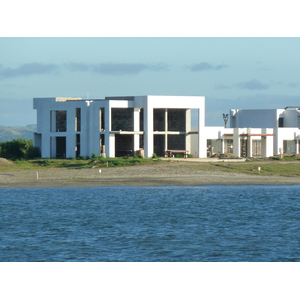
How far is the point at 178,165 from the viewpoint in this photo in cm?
6688

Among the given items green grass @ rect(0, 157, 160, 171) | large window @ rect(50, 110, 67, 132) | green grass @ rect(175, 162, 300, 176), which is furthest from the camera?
large window @ rect(50, 110, 67, 132)

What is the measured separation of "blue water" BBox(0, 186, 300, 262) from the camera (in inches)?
1124

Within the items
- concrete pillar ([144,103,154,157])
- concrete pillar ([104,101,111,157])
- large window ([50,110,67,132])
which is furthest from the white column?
Result: concrete pillar ([144,103,154,157])

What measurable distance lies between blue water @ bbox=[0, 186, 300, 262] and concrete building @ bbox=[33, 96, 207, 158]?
727 inches

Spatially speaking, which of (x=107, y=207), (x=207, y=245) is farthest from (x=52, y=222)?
(x=207, y=245)

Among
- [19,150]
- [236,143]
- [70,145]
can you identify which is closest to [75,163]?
[70,145]

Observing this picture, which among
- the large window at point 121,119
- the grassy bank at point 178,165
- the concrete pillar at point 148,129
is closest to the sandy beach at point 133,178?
the grassy bank at point 178,165

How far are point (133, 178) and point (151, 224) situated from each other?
2325 cm

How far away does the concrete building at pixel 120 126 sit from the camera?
7538cm

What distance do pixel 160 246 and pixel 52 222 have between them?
33.2 feet

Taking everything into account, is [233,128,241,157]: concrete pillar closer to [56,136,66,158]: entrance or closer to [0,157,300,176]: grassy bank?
[0,157,300,176]: grassy bank

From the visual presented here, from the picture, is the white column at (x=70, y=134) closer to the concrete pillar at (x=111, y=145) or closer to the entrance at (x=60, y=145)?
the entrance at (x=60, y=145)

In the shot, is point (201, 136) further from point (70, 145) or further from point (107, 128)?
point (70, 145)

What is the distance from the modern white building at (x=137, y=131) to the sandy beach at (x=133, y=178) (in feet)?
34.7
